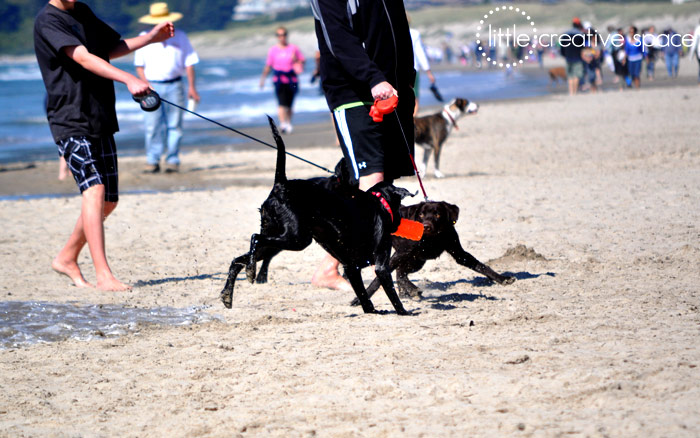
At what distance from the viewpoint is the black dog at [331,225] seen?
174 inches

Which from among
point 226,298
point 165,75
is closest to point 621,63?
point 165,75

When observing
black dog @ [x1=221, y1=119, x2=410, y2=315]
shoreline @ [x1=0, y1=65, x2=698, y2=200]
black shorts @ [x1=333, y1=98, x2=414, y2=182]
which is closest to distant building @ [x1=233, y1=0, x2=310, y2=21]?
shoreline @ [x1=0, y1=65, x2=698, y2=200]

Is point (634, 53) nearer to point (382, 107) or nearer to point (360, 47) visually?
point (360, 47)

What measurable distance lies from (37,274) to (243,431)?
3.76m

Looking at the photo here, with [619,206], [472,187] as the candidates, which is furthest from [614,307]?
[472,187]

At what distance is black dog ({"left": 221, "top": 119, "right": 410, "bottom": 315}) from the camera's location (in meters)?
4.43

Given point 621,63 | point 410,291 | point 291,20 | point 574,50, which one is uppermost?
point 410,291

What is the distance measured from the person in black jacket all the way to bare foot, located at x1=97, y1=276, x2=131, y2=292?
1.84m

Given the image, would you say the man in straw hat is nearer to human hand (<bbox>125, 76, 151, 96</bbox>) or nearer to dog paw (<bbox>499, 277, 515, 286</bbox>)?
human hand (<bbox>125, 76, 151, 96</bbox>)

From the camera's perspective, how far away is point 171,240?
7.52m

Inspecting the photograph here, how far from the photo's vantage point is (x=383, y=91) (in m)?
4.55

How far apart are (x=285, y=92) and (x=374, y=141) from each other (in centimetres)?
1171

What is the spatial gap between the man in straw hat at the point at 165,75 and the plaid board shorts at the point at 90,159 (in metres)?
5.58

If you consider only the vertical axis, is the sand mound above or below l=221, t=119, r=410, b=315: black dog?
below
